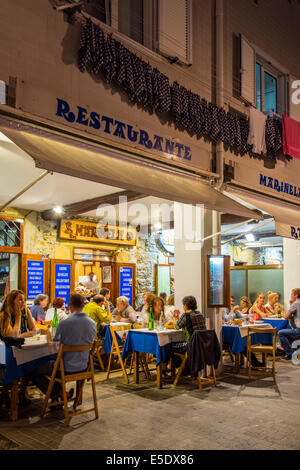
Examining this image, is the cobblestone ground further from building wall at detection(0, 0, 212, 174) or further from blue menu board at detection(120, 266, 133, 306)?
blue menu board at detection(120, 266, 133, 306)

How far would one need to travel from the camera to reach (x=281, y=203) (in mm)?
9945

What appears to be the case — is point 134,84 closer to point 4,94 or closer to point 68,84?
point 68,84

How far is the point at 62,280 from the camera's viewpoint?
1021 cm

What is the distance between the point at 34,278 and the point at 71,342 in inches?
202

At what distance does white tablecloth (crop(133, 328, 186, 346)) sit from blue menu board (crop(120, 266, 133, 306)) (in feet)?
16.9

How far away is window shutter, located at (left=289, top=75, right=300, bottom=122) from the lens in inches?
418

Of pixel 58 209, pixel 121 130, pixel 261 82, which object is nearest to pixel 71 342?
pixel 121 130

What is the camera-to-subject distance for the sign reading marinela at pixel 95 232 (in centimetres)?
1035

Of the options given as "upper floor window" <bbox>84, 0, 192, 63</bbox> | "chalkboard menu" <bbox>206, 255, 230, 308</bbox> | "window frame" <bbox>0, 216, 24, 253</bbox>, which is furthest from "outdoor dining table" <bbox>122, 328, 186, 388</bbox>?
"upper floor window" <bbox>84, 0, 192, 63</bbox>

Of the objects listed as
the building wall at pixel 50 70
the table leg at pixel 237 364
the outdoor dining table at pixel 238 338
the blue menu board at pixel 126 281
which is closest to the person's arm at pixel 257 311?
the outdoor dining table at pixel 238 338

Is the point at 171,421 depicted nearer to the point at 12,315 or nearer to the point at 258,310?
the point at 12,315
